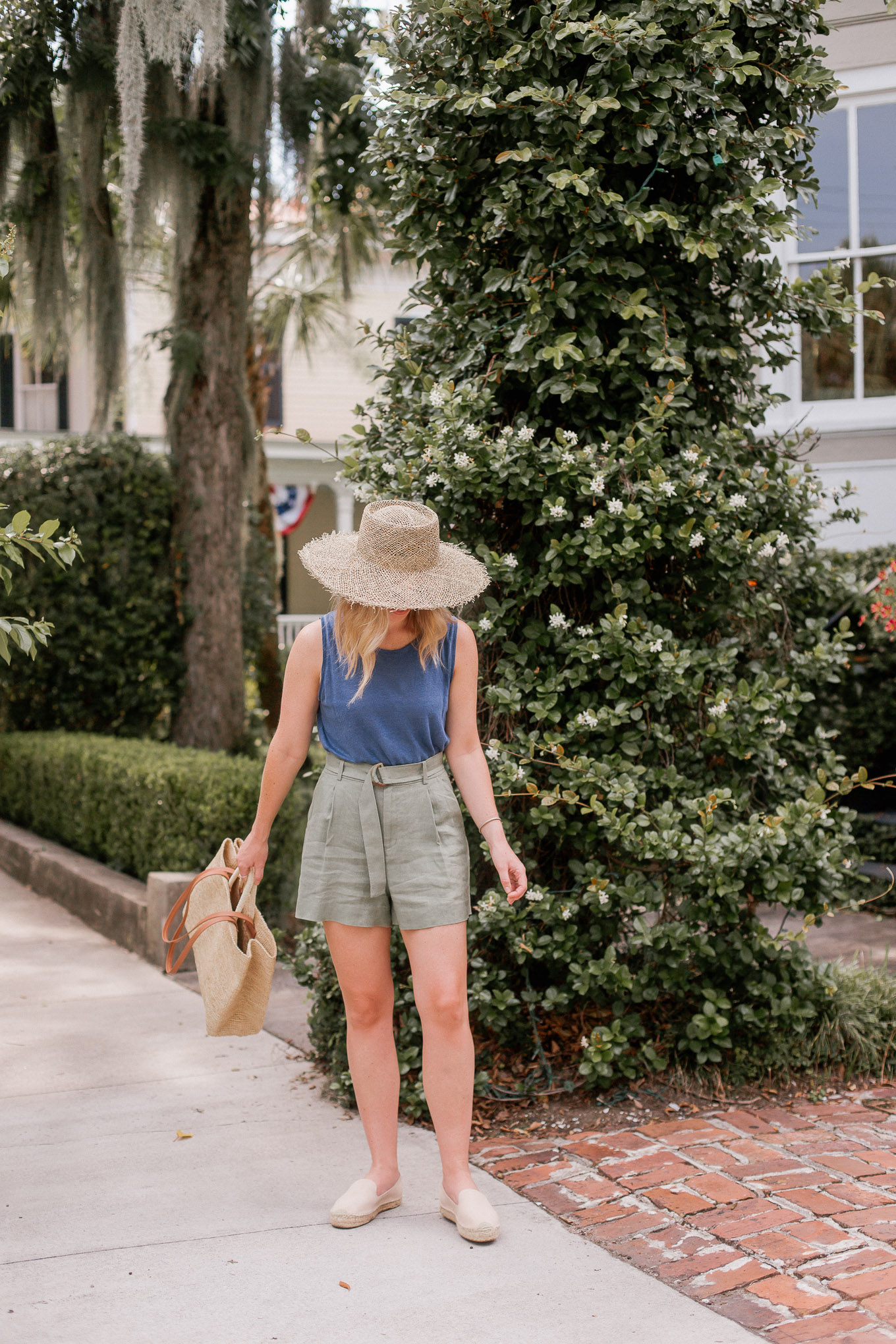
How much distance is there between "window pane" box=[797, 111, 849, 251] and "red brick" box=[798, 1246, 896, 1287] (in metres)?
6.65

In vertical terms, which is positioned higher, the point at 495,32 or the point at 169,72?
the point at 169,72

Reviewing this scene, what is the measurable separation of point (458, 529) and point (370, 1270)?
2.22 metres

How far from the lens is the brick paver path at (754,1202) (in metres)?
2.76

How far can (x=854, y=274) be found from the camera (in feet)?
27.0

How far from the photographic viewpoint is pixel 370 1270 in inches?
116

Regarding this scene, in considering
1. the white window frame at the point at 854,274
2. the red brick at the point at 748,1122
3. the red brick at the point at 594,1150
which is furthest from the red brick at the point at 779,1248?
the white window frame at the point at 854,274

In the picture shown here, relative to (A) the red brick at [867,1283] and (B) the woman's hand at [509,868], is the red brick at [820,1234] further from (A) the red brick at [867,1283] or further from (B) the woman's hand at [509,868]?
(B) the woman's hand at [509,868]

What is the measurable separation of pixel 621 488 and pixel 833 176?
5.29 m

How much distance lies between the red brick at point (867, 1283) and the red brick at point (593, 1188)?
66 cm

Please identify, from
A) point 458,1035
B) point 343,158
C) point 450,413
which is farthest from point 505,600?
point 343,158

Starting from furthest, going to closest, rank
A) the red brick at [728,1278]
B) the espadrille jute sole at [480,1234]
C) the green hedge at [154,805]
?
the green hedge at [154,805] < the espadrille jute sole at [480,1234] < the red brick at [728,1278]

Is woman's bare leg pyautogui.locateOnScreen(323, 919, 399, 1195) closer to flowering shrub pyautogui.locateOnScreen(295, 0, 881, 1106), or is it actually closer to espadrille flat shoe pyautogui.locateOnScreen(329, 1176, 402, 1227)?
espadrille flat shoe pyautogui.locateOnScreen(329, 1176, 402, 1227)

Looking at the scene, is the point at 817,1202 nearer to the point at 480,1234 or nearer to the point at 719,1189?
the point at 719,1189

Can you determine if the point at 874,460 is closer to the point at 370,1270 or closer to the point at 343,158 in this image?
the point at 343,158
